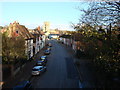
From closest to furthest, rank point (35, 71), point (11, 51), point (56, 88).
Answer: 1. point (56, 88)
2. point (11, 51)
3. point (35, 71)

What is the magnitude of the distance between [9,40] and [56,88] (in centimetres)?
819

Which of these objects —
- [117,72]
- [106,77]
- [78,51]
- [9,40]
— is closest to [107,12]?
[117,72]

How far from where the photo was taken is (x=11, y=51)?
18312mm

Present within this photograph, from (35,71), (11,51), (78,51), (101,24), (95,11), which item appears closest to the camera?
(95,11)

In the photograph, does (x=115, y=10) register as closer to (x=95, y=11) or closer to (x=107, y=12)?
(x=107, y=12)

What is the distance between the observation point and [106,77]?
48.9 ft

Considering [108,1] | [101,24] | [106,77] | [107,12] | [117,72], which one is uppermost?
[108,1]

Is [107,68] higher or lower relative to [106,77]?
higher

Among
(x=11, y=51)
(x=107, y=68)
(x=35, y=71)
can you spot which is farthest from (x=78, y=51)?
(x=107, y=68)

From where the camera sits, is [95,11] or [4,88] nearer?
[95,11]

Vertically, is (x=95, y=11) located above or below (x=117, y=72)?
above

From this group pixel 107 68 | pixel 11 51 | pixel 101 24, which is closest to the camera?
pixel 101 24

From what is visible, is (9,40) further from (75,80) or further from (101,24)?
(101,24)

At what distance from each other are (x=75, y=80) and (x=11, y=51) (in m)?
8.79
